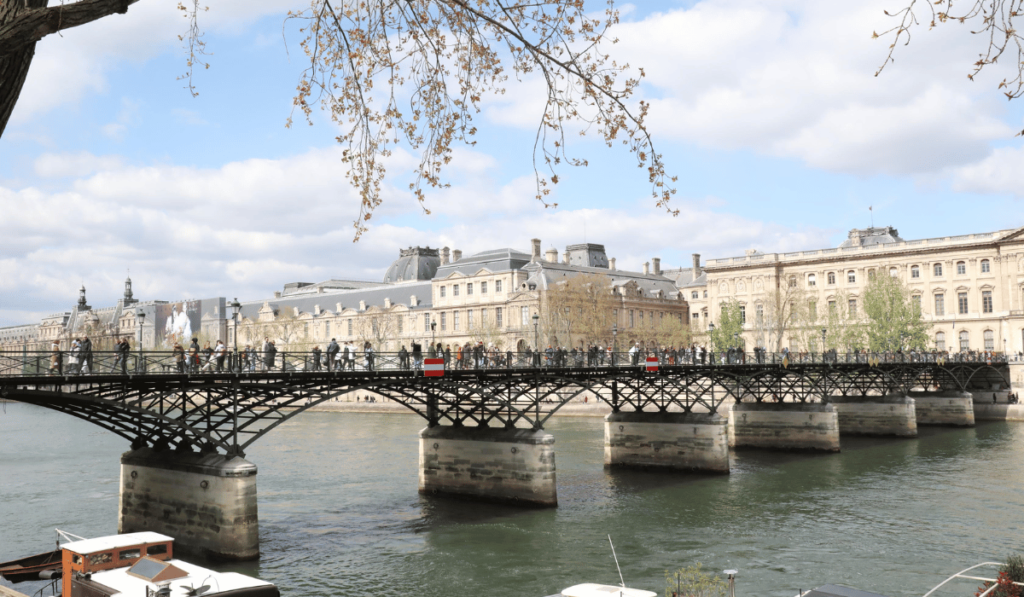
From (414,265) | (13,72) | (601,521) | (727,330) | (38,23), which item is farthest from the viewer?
(414,265)

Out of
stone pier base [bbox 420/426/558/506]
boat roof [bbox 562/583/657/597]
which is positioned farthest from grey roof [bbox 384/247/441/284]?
boat roof [bbox 562/583/657/597]

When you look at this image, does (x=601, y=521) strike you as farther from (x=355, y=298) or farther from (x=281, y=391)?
(x=355, y=298)

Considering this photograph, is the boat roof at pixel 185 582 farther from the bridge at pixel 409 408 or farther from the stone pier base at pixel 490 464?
the stone pier base at pixel 490 464

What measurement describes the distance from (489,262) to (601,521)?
270 feet

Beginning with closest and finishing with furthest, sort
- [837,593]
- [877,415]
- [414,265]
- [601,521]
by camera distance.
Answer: [837,593], [601,521], [877,415], [414,265]

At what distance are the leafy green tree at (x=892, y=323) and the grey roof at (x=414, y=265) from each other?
69107mm

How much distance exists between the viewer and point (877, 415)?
60.8m

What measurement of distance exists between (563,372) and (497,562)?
15872mm

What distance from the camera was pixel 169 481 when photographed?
26688 mm

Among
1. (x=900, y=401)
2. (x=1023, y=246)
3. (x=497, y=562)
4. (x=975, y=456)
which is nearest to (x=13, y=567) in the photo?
(x=497, y=562)

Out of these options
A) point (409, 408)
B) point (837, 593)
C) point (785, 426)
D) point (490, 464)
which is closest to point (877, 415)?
point (785, 426)

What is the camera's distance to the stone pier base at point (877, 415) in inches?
2345

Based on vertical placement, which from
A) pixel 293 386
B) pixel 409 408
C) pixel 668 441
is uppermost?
pixel 293 386

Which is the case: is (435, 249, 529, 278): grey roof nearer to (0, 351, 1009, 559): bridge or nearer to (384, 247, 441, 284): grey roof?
(384, 247, 441, 284): grey roof
